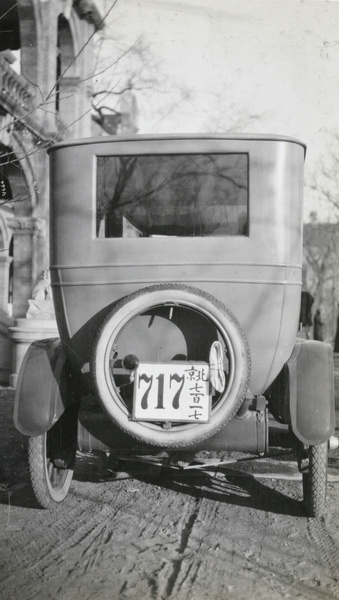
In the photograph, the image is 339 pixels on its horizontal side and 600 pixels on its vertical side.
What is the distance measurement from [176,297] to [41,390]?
39.7 inches

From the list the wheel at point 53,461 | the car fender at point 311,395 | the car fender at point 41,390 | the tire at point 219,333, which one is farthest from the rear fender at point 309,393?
the wheel at point 53,461

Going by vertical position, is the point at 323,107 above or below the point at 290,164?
above

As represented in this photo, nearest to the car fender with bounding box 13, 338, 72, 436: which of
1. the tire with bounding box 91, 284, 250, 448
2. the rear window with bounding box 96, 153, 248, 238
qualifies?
the tire with bounding box 91, 284, 250, 448

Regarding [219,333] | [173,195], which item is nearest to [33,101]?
[173,195]

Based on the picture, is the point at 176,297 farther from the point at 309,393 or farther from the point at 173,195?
the point at 309,393

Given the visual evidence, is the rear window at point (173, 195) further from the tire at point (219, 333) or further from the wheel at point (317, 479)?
the wheel at point (317, 479)

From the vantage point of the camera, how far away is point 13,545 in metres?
3.09

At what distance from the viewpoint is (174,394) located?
A: 322cm

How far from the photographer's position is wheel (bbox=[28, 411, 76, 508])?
357cm

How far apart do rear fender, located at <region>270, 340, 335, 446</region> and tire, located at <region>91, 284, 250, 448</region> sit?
0.39 metres

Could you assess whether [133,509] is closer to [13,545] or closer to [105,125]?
[13,545]

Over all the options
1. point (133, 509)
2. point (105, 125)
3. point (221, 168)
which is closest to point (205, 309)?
point (221, 168)

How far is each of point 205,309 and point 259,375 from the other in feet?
2.04

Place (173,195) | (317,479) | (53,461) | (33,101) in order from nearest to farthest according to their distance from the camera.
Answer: (317,479), (173,195), (53,461), (33,101)
